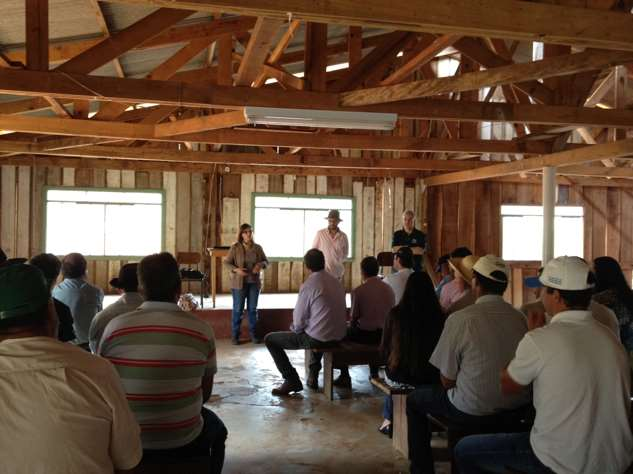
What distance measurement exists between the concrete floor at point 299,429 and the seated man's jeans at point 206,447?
809 millimetres

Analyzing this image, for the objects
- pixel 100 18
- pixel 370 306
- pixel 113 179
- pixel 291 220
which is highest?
pixel 100 18

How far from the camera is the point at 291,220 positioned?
12.1 metres

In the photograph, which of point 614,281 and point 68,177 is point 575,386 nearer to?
point 614,281

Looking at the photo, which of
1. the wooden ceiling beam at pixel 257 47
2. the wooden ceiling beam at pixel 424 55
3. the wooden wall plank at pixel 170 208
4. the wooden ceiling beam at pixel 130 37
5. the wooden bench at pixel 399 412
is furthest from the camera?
the wooden wall plank at pixel 170 208

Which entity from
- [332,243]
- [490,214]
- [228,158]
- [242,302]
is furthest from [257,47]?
[490,214]

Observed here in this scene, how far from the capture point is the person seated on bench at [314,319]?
17.0ft

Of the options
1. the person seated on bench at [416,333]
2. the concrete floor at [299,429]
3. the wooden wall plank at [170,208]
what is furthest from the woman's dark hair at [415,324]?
the wooden wall plank at [170,208]

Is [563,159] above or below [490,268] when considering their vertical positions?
above

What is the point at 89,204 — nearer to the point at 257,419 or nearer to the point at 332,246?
the point at 332,246

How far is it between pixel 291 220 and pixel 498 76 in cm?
811

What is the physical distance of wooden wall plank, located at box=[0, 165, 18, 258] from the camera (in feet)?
34.7

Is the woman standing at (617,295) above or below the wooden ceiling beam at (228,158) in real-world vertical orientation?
below

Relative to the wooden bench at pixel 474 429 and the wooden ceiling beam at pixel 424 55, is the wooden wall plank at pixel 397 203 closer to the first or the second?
the wooden ceiling beam at pixel 424 55

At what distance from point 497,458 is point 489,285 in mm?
905
